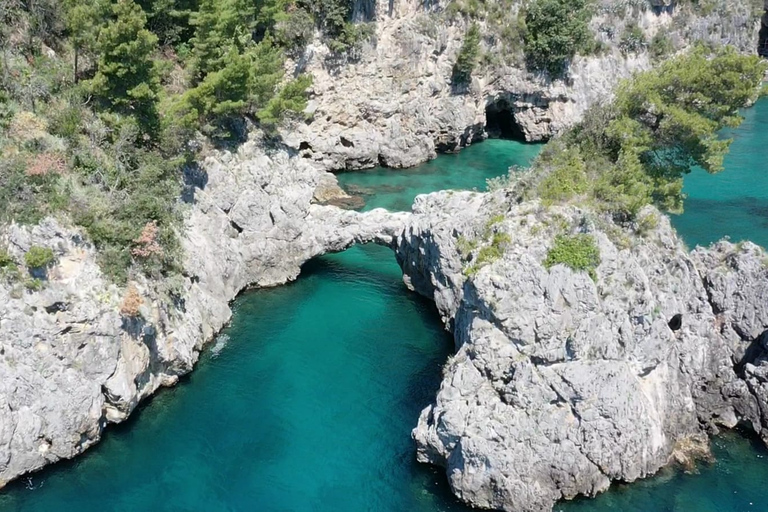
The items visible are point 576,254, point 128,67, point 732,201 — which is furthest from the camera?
point 732,201

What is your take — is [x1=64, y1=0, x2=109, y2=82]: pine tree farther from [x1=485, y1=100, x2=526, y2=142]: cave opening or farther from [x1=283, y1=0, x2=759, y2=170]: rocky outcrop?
[x1=485, y1=100, x2=526, y2=142]: cave opening

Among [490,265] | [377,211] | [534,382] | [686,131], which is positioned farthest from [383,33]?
[534,382]

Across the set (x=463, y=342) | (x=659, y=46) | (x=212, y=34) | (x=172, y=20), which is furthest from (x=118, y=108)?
(x=659, y=46)

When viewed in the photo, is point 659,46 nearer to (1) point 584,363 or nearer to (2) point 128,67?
(1) point 584,363

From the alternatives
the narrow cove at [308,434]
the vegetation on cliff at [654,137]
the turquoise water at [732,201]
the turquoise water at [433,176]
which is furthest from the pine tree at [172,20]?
the turquoise water at [732,201]

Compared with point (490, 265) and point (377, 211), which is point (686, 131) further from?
point (377, 211)

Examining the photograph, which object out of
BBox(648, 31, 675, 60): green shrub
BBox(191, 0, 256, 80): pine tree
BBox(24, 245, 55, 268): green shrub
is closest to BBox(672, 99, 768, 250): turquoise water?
BBox(648, 31, 675, 60): green shrub
